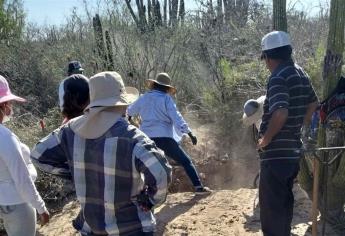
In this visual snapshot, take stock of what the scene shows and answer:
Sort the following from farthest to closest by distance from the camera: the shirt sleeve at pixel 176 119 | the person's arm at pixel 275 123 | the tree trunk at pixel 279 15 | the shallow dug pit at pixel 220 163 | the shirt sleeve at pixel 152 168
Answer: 1. the shallow dug pit at pixel 220 163
2. the shirt sleeve at pixel 176 119
3. the tree trunk at pixel 279 15
4. the person's arm at pixel 275 123
5. the shirt sleeve at pixel 152 168

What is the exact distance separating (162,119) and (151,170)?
145 inches

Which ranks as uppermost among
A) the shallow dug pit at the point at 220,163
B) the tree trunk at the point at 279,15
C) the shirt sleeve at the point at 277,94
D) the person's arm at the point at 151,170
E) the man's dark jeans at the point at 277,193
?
the tree trunk at the point at 279,15

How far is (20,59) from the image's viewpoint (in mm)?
14492

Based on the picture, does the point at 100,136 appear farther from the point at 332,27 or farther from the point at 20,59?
the point at 20,59

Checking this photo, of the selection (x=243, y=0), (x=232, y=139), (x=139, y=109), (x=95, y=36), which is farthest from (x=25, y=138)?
(x=243, y=0)

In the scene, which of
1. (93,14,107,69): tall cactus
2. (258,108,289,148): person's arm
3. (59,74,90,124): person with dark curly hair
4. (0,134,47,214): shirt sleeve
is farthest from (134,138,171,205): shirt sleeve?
(93,14,107,69): tall cactus

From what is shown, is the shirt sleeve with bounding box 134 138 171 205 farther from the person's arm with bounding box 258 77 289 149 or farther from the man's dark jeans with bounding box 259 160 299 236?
the man's dark jeans with bounding box 259 160 299 236

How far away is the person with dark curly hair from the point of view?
10.3ft

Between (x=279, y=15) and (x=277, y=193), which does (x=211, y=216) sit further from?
(x=279, y=15)

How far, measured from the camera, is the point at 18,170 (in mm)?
3402

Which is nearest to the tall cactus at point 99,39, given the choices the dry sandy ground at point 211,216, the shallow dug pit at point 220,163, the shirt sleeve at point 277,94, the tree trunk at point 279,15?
the shallow dug pit at point 220,163

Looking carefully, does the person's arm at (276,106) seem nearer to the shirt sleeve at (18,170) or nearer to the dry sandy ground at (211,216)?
the dry sandy ground at (211,216)

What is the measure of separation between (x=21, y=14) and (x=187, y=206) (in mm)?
13908

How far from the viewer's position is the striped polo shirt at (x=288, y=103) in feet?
13.2
